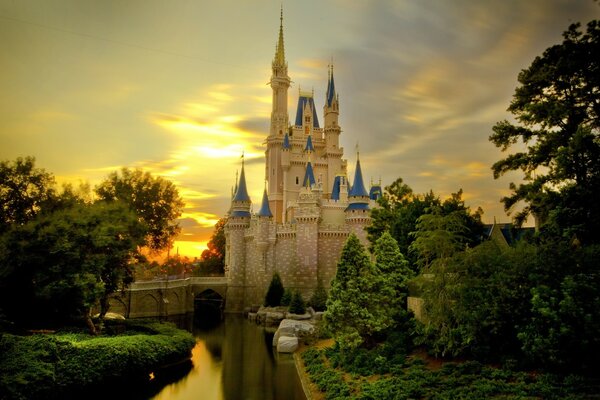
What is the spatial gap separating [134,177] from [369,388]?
90.7 feet

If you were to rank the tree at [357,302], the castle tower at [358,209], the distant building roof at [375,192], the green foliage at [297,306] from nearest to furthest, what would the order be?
the tree at [357,302] → the green foliage at [297,306] → the castle tower at [358,209] → the distant building roof at [375,192]

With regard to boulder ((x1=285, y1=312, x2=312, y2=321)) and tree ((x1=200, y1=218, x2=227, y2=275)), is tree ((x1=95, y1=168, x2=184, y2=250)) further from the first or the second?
tree ((x1=200, y1=218, x2=227, y2=275))

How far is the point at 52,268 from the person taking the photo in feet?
61.1

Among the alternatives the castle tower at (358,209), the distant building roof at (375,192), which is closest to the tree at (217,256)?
the distant building roof at (375,192)

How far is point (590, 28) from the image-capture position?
14.5m

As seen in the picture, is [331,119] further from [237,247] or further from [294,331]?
[294,331]

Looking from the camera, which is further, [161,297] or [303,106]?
[303,106]

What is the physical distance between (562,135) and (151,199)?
1175 inches

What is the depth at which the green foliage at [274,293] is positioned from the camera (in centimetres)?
3906

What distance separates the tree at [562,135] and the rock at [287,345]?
13.7 m

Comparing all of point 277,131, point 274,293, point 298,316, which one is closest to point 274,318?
point 298,316

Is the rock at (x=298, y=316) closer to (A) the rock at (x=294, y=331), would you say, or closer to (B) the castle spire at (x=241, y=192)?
(A) the rock at (x=294, y=331)

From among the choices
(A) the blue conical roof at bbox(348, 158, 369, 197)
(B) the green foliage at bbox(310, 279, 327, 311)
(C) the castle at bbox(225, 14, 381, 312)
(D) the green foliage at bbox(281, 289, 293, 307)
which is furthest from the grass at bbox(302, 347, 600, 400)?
(A) the blue conical roof at bbox(348, 158, 369, 197)

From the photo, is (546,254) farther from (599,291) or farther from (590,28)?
(590,28)
